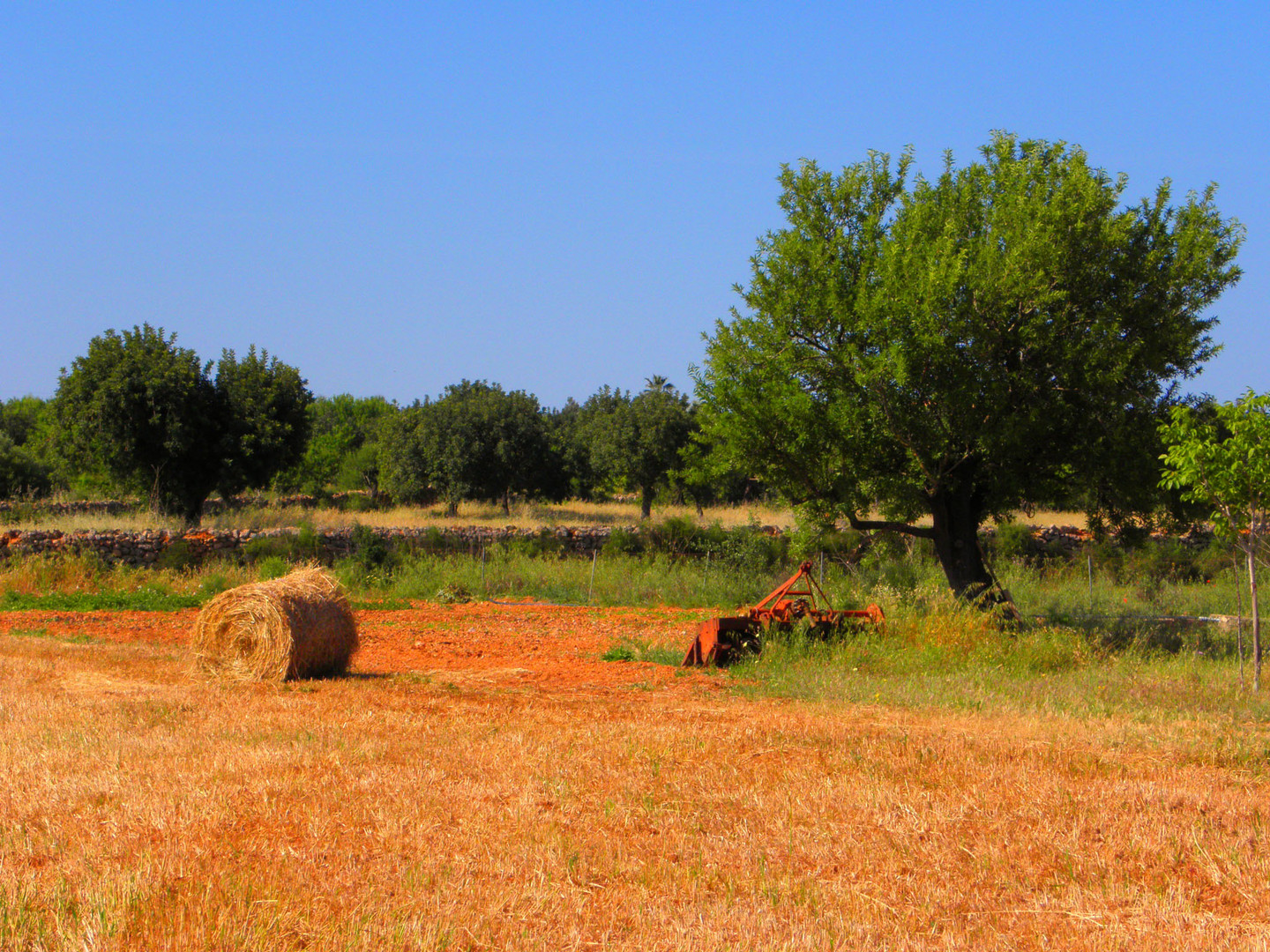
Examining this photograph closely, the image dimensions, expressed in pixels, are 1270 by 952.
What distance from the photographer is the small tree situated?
34.3 ft

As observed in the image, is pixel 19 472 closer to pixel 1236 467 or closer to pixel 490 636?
pixel 490 636

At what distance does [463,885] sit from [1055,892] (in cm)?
279

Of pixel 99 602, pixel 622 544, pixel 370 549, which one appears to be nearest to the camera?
pixel 99 602

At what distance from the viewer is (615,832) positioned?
18.6 ft

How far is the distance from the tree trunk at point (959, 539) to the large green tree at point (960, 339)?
0.09 feet

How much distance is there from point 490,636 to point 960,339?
826 centimetres

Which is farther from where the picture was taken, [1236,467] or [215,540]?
[215,540]

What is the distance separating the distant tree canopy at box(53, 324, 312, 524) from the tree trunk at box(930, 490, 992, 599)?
875 inches

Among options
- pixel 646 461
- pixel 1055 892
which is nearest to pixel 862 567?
pixel 1055 892

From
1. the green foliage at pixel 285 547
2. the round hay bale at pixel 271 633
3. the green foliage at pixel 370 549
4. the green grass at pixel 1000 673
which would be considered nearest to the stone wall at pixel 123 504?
the green foliage at pixel 285 547

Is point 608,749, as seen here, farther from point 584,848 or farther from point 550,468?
point 550,468

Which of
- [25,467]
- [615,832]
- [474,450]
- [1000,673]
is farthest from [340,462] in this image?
[615,832]

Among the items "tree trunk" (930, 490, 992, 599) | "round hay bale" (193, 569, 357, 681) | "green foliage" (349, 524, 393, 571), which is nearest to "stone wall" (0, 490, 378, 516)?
"green foliage" (349, 524, 393, 571)

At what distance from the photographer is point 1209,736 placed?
28.0 ft
